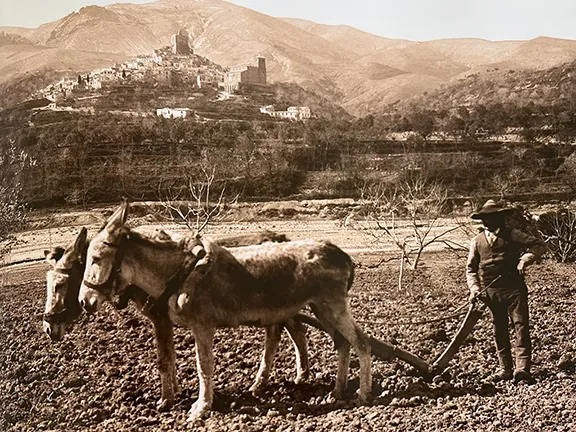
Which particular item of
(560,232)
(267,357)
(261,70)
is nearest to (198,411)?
(267,357)

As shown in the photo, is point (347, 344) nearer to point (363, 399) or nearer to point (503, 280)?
point (363, 399)

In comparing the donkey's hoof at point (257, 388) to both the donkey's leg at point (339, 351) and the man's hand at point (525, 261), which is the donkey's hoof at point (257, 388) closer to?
the donkey's leg at point (339, 351)

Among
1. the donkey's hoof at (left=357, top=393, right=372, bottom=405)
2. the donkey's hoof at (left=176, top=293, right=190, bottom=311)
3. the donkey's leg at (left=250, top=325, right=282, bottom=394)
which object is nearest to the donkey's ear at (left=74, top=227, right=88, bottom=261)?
the donkey's hoof at (left=176, top=293, right=190, bottom=311)

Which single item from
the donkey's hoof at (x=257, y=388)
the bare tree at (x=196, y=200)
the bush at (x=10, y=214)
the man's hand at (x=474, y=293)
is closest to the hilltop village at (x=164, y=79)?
the bare tree at (x=196, y=200)

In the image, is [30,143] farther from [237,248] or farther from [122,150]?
[237,248]

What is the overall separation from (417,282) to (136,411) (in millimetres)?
2729

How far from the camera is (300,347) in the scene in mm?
4977

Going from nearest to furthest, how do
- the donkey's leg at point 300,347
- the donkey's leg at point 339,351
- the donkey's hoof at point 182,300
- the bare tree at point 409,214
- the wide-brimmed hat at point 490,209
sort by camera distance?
the donkey's hoof at point 182,300
the donkey's leg at point 339,351
the donkey's leg at point 300,347
the wide-brimmed hat at point 490,209
the bare tree at point 409,214

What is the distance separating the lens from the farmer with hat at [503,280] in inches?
207

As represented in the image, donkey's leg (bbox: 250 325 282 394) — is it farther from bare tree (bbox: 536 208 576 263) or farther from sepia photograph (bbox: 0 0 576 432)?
bare tree (bbox: 536 208 576 263)

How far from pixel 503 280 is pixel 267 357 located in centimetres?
216

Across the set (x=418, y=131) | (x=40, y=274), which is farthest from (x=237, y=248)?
(x=418, y=131)

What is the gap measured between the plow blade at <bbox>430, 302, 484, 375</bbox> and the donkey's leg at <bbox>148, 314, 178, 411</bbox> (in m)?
2.20

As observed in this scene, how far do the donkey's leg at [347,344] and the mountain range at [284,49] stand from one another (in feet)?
6.98
